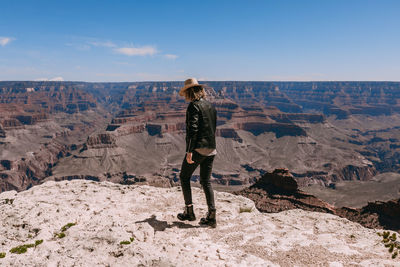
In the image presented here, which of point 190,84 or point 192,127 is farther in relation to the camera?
point 190,84

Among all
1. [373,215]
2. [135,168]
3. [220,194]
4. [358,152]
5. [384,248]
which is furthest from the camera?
[358,152]

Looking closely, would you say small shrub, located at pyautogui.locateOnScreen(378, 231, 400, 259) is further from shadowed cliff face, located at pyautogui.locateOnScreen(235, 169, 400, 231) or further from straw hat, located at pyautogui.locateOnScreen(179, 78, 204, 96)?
shadowed cliff face, located at pyautogui.locateOnScreen(235, 169, 400, 231)

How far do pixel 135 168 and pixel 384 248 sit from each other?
14947 cm

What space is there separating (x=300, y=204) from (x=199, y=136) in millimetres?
50274

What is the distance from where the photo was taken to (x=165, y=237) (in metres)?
6.16

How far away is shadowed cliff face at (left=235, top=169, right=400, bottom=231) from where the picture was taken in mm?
43250

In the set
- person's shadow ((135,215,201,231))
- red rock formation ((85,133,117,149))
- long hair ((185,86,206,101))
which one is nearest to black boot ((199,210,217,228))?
person's shadow ((135,215,201,231))

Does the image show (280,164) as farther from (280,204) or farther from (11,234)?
(11,234)

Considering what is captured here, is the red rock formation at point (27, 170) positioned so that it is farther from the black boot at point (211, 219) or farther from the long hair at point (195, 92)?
the long hair at point (195, 92)

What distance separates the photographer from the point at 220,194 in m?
11.4

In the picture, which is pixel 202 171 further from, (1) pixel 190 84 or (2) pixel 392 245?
(2) pixel 392 245

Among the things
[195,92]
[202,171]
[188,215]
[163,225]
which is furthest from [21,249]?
[195,92]

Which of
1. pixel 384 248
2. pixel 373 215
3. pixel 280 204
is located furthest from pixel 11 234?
pixel 373 215

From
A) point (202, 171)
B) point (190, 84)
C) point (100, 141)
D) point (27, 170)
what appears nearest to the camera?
point (190, 84)
